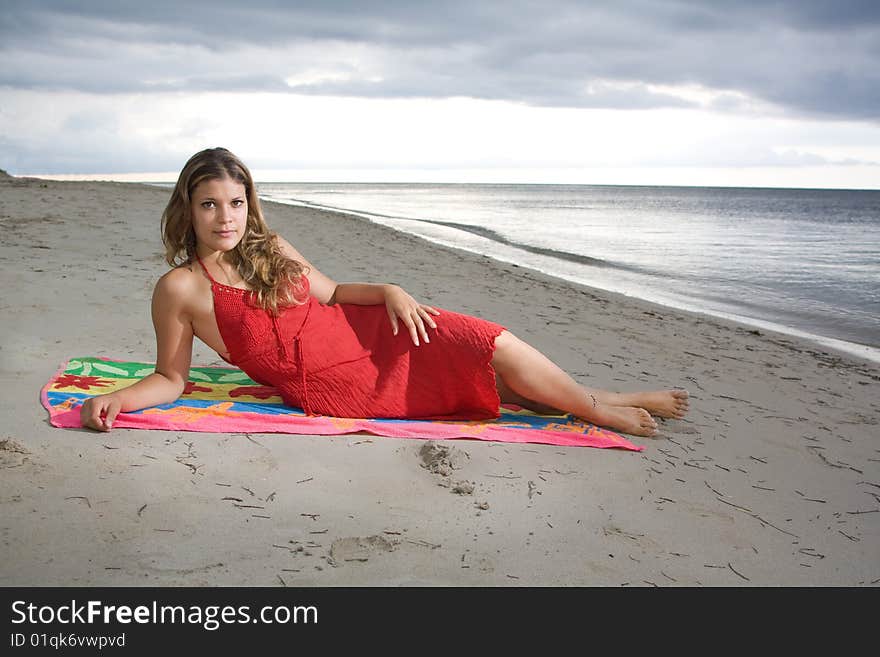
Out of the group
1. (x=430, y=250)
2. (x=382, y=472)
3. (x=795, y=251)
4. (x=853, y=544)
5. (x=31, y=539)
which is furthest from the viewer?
(x=795, y=251)

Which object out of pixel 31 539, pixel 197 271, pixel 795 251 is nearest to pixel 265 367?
pixel 197 271

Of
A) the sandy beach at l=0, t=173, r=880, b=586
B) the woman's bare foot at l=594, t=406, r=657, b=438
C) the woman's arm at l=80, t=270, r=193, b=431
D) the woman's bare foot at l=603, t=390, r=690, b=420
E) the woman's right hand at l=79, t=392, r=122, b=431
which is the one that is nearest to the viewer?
the sandy beach at l=0, t=173, r=880, b=586

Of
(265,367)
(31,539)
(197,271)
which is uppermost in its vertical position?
(197,271)

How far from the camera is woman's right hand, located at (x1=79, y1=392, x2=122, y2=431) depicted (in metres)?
2.95

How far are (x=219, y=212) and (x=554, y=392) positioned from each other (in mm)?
1661

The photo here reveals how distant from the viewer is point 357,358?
10.8 feet

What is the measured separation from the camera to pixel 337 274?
26.9 ft

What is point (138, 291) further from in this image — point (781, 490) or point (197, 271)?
point (781, 490)

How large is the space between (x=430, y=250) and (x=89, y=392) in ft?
29.1

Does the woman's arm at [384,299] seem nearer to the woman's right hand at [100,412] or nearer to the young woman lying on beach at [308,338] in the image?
the young woman lying on beach at [308,338]

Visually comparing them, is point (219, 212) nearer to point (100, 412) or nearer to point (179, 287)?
point (179, 287)

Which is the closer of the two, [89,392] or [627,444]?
[627,444]

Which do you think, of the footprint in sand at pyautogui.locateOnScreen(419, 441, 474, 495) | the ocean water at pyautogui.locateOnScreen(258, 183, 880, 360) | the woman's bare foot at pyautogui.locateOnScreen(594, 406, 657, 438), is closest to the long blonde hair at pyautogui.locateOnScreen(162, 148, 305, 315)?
the footprint in sand at pyautogui.locateOnScreen(419, 441, 474, 495)

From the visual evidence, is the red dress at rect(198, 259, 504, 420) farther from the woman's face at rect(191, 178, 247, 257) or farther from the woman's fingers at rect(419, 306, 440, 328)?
the woman's face at rect(191, 178, 247, 257)
